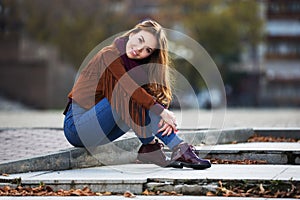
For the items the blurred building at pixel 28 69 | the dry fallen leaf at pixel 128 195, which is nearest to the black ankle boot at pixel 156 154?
the dry fallen leaf at pixel 128 195

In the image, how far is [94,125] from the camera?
650cm

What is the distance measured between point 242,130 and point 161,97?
9.27 ft

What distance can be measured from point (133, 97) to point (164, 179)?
2.67 ft

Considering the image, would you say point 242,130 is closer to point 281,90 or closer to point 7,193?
point 7,193

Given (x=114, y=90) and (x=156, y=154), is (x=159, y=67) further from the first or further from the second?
(x=156, y=154)

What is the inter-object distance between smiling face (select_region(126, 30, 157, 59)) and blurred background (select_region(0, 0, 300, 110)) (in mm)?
31775

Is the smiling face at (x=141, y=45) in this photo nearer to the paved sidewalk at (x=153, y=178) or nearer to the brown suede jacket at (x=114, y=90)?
the brown suede jacket at (x=114, y=90)

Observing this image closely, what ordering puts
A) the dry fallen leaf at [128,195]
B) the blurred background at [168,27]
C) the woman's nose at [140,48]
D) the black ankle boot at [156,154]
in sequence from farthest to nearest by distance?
the blurred background at [168,27] → the black ankle boot at [156,154] → the woman's nose at [140,48] → the dry fallen leaf at [128,195]

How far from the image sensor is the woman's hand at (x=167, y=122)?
6254 millimetres

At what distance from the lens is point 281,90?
71.6m

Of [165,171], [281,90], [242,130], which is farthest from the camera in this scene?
[281,90]

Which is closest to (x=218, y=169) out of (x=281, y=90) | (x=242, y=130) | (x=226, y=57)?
(x=242, y=130)

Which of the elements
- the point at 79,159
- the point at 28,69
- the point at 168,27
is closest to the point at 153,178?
the point at 79,159

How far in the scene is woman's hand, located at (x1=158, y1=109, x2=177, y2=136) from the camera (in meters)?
6.25
